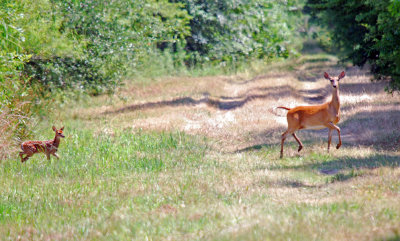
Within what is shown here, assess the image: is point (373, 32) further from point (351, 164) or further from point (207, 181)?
point (207, 181)

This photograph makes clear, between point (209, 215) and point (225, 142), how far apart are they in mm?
6673

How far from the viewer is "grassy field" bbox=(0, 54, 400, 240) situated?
7.09 meters

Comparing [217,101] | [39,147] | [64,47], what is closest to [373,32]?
[64,47]

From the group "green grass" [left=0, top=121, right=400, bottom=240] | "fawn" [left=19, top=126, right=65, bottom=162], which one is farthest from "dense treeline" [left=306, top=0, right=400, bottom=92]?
"fawn" [left=19, top=126, right=65, bottom=162]

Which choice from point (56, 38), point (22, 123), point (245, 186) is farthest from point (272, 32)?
point (245, 186)

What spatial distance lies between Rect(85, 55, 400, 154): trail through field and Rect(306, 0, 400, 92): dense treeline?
1.27 meters

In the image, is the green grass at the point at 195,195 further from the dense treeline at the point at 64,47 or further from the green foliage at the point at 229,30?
the green foliage at the point at 229,30

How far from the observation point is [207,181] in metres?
9.48

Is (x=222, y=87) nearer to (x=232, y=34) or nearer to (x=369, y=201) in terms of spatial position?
(x=232, y=34)

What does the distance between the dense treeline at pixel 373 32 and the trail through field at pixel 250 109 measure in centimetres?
127

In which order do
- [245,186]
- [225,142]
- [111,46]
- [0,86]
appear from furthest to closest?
[111,46] → [225,142] → [0,86] → [245,186]

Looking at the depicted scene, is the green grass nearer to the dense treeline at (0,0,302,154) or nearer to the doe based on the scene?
the doe

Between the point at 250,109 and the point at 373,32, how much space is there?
223 inches

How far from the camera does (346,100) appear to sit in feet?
67.9
